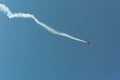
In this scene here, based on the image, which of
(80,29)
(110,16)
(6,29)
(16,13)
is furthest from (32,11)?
(110,16)

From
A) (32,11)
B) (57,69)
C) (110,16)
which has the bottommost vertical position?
(57,69)

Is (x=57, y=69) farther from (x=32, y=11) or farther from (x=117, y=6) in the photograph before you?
(x=117, y=6)

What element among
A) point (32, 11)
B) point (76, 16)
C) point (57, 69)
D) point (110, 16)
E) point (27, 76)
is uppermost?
point (110, 16)

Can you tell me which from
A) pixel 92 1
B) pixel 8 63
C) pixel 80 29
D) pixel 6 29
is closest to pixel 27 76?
pixel 8 63

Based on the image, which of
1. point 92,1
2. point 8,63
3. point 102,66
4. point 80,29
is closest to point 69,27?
point 80,29

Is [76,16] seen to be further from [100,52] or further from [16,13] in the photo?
[16,13]

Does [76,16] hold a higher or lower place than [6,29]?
higher

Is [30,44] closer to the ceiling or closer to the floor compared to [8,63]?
closer to the ceiling
